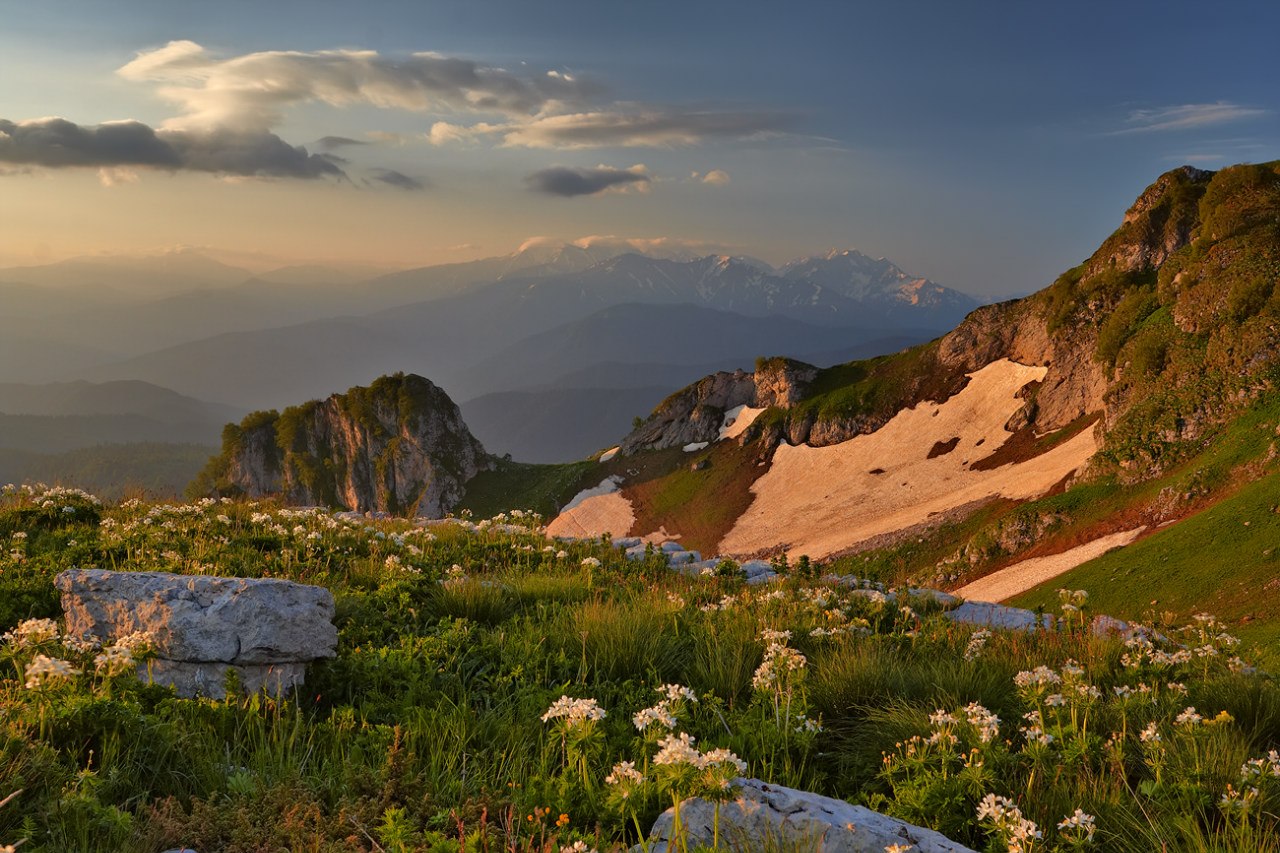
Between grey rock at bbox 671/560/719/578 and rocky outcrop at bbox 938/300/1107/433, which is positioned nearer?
grey rock at bbox 671/560/719/578

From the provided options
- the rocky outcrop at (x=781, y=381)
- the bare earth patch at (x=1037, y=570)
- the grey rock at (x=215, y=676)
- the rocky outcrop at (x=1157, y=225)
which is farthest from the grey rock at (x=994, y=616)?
the rocky outcrop at (x=781, y=381)

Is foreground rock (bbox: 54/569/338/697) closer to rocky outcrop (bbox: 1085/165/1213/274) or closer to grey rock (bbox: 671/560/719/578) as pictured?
grey rock (bbox: 671/560/719/578)

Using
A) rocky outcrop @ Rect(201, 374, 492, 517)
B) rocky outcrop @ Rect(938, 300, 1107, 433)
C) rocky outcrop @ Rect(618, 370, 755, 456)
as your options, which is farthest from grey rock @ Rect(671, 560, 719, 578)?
rocky outcrop @ Rect(201, 374, 492, 517)

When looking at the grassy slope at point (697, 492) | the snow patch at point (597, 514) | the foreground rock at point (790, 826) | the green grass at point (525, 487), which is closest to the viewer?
the foreground rock at point (790, 826)

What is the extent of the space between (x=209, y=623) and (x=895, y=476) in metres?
85.3

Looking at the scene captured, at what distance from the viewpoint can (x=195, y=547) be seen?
36.3 ft

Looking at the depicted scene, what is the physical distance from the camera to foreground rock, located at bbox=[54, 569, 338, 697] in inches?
260

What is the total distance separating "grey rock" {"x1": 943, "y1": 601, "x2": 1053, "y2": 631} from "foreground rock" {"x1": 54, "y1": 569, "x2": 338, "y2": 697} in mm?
9274

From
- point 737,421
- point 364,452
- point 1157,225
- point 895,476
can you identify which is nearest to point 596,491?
point 737,421

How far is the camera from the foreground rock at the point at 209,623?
660 cm

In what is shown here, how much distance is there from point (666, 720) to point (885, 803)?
1.87 m

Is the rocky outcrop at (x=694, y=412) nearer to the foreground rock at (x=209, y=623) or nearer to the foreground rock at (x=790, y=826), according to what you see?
the foreground rock at (x=209, y=623)

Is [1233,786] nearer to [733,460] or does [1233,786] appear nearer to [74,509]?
[74,509]

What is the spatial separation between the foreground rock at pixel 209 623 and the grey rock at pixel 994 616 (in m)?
9.27
